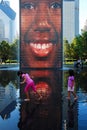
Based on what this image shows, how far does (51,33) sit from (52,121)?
38335 millimetres

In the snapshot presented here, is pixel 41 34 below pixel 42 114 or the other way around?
the other way around

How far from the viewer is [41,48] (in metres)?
48.3

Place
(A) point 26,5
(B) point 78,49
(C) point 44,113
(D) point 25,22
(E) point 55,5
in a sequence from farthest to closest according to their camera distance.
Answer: (B) point 78,49 < (D) point 25,22 < (E) point 55,5 < (A) point 26,5 < (C) point 44,113

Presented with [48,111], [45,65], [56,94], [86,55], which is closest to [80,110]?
[48,111]

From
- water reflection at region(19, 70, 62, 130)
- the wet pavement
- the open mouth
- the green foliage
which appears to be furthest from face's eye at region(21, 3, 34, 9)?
water reflection at region(19, 70, 62, 130)

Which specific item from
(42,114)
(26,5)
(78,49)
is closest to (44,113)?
(42,114)

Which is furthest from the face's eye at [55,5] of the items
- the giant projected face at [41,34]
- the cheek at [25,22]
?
the cheek at [25,22]

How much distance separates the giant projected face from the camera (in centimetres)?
4762

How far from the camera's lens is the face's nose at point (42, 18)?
47.8 metres

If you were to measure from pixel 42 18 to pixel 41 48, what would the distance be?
410cm

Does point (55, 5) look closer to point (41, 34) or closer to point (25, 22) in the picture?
point (41, 34)

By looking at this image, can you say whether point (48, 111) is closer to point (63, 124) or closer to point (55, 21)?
point (63, 124)

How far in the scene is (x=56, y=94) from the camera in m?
16.4

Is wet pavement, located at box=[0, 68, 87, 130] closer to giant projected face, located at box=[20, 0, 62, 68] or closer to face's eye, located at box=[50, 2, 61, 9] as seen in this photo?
giant projected face, located at box=[20, 0, 62, 68]
